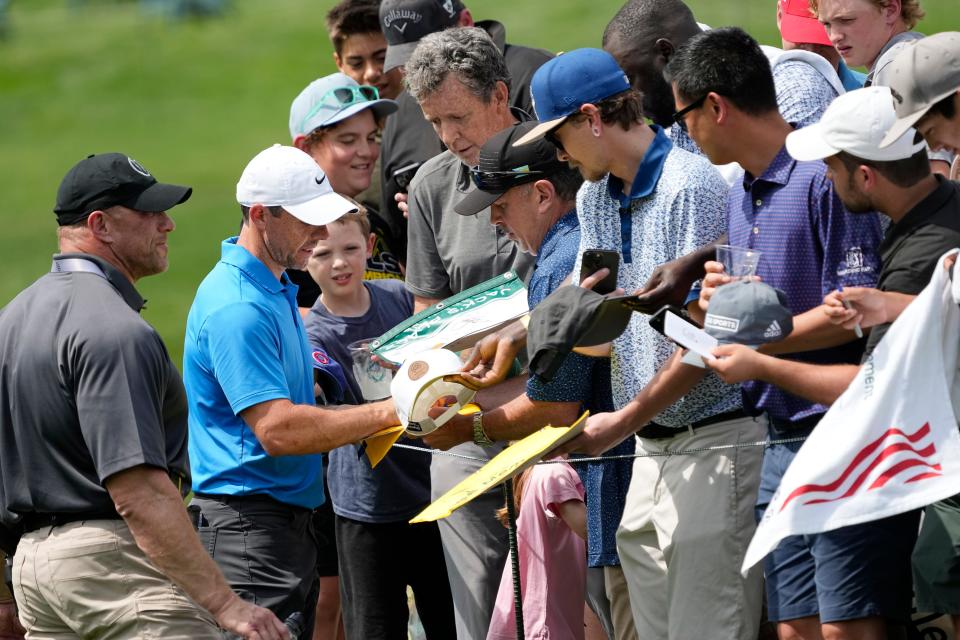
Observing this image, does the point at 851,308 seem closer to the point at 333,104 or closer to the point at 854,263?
the point at 854,263

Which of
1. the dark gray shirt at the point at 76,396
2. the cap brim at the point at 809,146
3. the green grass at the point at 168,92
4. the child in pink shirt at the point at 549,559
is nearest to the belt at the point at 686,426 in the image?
the child in pink shirt at the point at 549,559

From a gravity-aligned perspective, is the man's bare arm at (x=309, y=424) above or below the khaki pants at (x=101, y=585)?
above

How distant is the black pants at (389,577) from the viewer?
6.00 m

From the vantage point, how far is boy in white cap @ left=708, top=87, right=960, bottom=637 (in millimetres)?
3900

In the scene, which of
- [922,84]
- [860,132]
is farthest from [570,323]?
[922,84]

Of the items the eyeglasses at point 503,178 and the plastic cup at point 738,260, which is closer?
the plastic cup at point 738,260

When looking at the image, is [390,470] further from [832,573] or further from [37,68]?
[37,68]

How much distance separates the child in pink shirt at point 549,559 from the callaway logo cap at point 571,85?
4.44 ft

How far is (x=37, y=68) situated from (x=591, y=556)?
37.9 metres

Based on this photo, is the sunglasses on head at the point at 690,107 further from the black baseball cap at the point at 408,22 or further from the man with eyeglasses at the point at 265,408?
the black baseball cap at the point at 408,22

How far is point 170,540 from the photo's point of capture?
15.6 feet

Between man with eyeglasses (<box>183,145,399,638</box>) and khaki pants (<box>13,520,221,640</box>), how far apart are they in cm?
31

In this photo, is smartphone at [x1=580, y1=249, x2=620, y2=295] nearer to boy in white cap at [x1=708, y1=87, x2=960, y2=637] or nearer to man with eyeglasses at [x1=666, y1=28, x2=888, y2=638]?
man with eyeglasses at [x1=666, y1=28, x2=888, y2=638]

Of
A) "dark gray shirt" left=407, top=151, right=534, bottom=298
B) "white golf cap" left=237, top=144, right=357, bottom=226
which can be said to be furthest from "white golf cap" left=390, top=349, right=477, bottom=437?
"dark gray shirt" left=407, top=151, right=534, bottom=298
